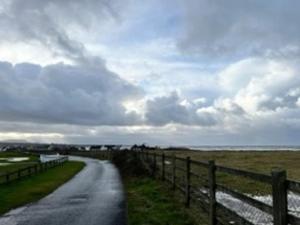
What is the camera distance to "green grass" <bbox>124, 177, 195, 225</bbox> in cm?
1327

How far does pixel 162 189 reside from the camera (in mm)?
20969

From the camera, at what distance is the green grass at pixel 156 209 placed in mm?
13266

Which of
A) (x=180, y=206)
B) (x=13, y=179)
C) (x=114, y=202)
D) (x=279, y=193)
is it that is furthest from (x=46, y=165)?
(x=279, y=193)

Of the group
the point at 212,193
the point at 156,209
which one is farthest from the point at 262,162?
the point at 212,193

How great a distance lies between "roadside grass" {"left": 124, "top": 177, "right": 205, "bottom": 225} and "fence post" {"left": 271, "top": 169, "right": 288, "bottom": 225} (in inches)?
225

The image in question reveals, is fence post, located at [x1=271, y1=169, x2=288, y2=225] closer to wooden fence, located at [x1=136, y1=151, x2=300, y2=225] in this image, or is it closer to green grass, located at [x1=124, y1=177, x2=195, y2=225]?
wooden fence, located at [x1=136, y1=151, x2=300, y2=225]

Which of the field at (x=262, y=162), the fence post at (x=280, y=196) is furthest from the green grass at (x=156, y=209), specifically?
the fence post at (x=280, y=196)

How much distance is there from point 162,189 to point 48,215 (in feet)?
21.2

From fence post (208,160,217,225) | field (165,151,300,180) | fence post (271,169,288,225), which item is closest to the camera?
fence post (271,169,288,225)

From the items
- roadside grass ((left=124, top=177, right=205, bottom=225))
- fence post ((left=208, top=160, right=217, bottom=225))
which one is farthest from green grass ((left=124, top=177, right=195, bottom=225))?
fence post ((left=208, top=160, right=217, bottom=225))

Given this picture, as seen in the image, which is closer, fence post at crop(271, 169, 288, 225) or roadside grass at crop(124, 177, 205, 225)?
fence post at crop(271, 169, 288, 225)

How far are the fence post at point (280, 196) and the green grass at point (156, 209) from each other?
5738mm

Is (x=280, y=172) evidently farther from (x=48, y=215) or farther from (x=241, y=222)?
(x=48, y=215)

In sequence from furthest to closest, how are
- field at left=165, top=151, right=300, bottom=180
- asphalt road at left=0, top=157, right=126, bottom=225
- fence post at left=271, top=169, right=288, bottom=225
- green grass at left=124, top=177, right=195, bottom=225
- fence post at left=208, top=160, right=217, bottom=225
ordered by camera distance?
field at left=165, top=151, right=300, bottom=180 → asphalt road at left=0, top=157, right=126, bottom=225 → green grass at left=124, top=177, right=195, bottom=225 → fence post at left=208, top=160, right=217, bottom=225 → fence post at left=271, top=169, right=288, bottom=225
